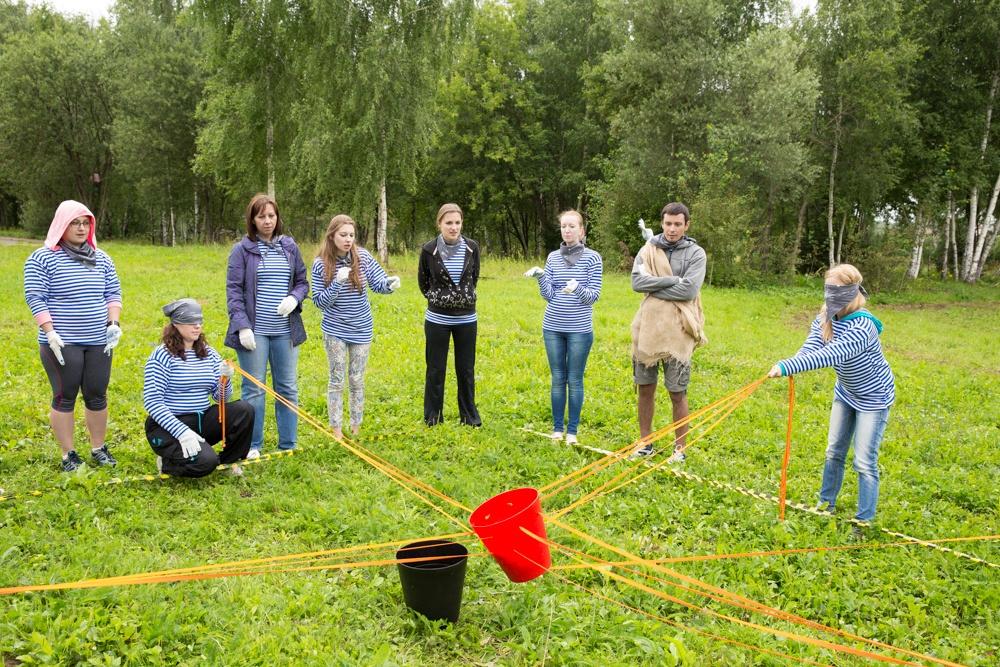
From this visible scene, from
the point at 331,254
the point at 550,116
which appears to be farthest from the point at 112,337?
the point at 550,116

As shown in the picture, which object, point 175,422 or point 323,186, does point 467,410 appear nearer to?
point 175,422

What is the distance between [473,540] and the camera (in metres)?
4.20

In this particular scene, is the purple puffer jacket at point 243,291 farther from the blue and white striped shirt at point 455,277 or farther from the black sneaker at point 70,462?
the black sneaker at point 70,462

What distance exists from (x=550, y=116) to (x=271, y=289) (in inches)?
1204

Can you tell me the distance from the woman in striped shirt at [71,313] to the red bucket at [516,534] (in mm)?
2952

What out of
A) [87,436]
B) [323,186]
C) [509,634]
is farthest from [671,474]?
[323,186]

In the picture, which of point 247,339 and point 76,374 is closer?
point 76,374

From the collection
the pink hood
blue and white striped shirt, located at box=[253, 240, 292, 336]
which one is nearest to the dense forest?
blue and white striped shirt, located at box=[253, 240, 292, 336]

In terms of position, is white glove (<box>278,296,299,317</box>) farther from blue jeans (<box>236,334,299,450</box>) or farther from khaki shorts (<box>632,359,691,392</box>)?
khaki shorts (<box>632,359,691,392</box>)

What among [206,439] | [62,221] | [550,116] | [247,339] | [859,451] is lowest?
[206,439]

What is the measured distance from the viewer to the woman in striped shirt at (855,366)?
4.22 meters

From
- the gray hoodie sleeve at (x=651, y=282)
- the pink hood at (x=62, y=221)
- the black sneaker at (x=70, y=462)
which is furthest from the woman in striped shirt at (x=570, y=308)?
the black sneaker at (x=70, y=462)

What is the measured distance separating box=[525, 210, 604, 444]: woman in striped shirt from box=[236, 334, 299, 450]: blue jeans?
6.84 ft

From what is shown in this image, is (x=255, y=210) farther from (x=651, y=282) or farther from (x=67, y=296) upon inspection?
(x=651, y=282)
